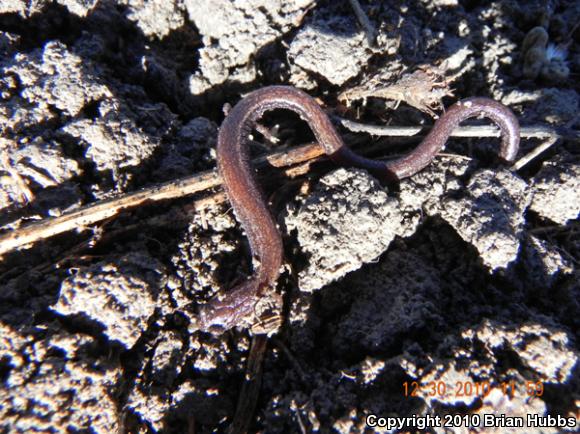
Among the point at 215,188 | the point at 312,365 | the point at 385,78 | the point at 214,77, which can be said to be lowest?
the point at 312,365

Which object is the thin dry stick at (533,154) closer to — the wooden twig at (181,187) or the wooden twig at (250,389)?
the wooden twig at (181,187)

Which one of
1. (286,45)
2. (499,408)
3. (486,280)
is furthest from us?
(286,45)

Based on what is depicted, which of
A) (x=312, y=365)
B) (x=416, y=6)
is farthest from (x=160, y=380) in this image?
(x=416, y=6)

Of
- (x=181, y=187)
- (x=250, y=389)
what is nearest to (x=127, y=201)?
(x=181, y=187)

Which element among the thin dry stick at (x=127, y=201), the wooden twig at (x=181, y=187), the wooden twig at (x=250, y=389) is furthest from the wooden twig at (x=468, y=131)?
the wooden twig at (x=250, y=389)

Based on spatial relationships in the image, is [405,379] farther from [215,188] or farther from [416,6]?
[416,6]

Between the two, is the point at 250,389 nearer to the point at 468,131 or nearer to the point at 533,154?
the point at 468,131

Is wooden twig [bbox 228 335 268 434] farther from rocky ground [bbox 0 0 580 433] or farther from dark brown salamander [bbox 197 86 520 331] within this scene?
dark brown salamander [bbox 197 86 520 331]
